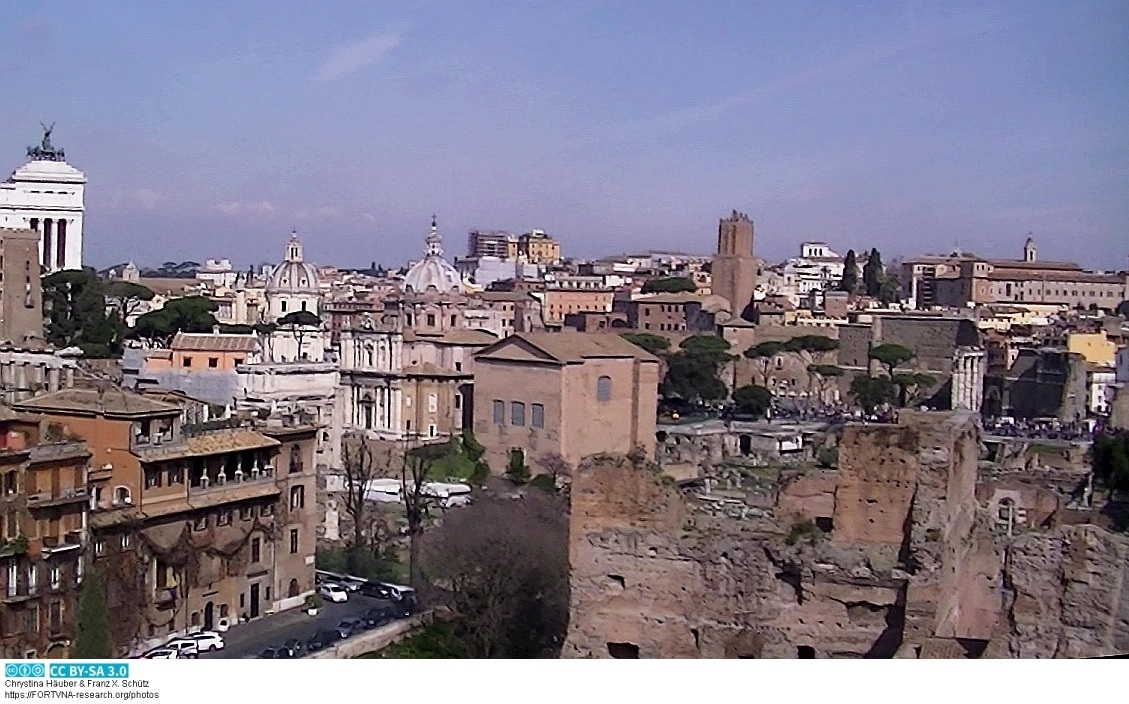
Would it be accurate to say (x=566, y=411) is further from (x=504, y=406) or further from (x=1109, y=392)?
(x=1109, y=392)

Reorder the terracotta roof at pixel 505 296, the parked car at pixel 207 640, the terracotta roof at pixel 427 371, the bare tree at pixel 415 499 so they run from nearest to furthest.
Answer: the parked car at pixel 207 640 → the bare tree at pixel 415 499 → the terracotta roof at pixel 427 371 → the terracotta roof at pixel 505 296

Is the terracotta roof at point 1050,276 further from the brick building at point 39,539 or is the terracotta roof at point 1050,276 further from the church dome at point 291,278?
the brick building at point 39,539

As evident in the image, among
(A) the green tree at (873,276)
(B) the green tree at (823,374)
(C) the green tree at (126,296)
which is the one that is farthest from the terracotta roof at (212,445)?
(A) the green tree at (873,276)

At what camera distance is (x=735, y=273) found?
18234mm

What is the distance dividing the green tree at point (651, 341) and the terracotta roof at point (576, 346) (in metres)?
3.20

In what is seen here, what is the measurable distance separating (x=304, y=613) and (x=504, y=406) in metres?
4.81

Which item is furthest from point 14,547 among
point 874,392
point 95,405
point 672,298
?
point 672,298

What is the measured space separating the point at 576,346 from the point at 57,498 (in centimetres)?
592

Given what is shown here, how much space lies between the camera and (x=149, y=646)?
5.46 metres

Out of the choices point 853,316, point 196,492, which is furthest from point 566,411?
point 853,316

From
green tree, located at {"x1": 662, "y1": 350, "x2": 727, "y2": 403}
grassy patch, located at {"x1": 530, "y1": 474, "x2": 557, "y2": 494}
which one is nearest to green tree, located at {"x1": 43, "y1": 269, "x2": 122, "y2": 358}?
grassy patch, located at {"x1": 530, "y1": 474, "x2": 557, "y2": 494}

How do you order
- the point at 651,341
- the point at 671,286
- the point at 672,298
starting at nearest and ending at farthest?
the point at 651,341 → the point at 672,298 → the point at 671,286

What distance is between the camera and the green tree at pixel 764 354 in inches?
621

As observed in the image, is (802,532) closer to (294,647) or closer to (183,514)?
(294,647)
